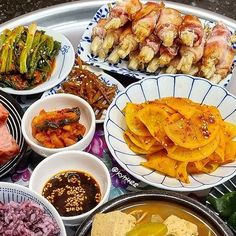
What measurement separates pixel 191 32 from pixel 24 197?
0.87 metres

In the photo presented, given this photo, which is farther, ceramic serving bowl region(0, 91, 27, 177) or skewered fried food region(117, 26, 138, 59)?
skewered fried food region(117, 26, 138, 59)

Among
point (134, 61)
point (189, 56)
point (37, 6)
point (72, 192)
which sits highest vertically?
point (189, 56)

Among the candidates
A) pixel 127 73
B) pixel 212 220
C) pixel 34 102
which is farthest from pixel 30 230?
pixel 127 73

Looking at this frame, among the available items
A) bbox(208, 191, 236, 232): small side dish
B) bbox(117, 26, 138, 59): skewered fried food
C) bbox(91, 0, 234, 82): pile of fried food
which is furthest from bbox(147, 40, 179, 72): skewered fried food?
bbox(208, 191, 236, 232): small side dish

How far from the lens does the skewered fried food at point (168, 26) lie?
208 centimetres

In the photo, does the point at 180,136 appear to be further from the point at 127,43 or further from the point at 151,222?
→ the point at 127,43

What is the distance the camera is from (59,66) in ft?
7.43

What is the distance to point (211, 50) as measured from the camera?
2.11 metres

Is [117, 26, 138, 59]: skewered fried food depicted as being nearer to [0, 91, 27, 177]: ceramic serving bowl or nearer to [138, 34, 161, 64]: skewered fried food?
[138, 34, 161, 64]: skewered fried food

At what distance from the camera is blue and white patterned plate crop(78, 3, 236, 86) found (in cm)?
221

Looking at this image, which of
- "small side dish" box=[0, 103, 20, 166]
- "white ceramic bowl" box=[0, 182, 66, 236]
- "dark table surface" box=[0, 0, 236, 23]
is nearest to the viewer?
"white ceramic bowl" box=[0, 182, 66, 236]

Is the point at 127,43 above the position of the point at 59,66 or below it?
above

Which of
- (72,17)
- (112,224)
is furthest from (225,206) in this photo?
(72,17)

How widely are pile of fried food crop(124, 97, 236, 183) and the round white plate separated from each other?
0.36 m
